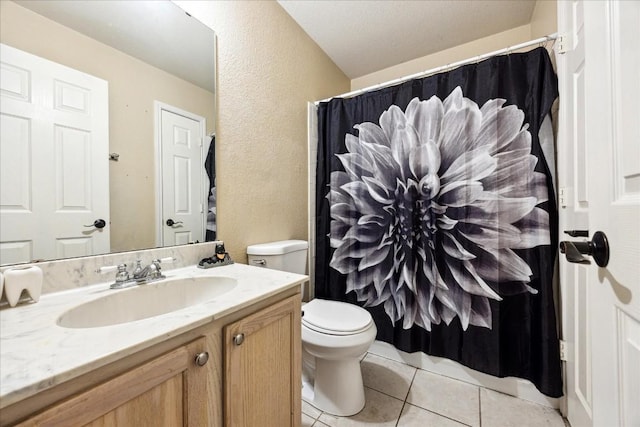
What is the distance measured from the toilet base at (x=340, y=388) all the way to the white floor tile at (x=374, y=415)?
3cm

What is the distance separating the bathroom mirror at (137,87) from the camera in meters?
0.83

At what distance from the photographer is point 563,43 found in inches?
45.8

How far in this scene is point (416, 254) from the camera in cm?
160

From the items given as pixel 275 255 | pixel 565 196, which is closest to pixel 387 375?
pixel 275 255

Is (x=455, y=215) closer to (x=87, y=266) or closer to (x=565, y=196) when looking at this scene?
(x=565, y=196)

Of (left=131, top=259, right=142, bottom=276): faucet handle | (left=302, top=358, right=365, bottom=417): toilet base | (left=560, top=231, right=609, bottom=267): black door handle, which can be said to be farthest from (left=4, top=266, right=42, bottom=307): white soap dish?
(left=560, top=231, right=609, bottom=267): black door handle

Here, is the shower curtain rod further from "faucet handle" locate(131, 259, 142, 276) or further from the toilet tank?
"faucet handle" locate(131, 259, 142, 276)

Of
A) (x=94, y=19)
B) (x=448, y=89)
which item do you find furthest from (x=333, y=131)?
(x=94, y=19)

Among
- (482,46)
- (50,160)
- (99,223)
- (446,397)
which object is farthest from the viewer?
(482,46)

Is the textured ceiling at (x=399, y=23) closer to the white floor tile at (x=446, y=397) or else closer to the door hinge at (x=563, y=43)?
the door hinge at (x=563, y=43)

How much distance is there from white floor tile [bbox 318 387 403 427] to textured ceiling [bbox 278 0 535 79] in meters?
2.39

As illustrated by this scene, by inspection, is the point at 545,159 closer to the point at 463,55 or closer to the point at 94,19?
the point at 463,55

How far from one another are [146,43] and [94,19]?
0.57 ft

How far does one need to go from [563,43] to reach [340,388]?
6.35 feet
